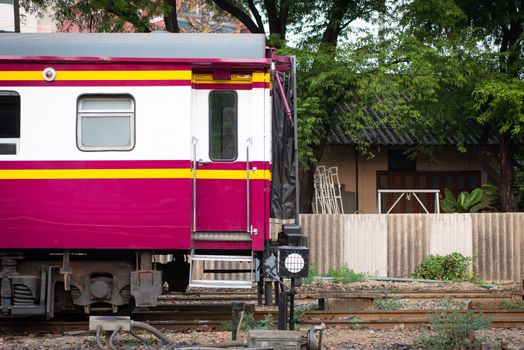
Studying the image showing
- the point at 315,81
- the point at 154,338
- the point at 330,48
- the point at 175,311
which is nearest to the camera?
the point at 154,338

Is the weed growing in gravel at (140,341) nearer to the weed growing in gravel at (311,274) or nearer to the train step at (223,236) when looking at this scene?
the train step at (223,236)

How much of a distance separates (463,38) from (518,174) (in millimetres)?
6641

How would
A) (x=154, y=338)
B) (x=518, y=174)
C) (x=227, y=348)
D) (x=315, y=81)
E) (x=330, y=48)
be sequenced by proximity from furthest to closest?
1. (x=518, y=174)
2. (x=330, y=48)
3. (x=315, y=81)
4. (x=154, y=338)
5. (x=227, y=348)

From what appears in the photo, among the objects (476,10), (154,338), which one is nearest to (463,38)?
(476,10)

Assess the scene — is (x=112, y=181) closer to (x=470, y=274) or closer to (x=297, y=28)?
(x=470, y=274)

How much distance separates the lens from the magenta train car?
10727mm

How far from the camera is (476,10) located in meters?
24.5

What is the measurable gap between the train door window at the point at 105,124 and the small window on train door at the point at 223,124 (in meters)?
0.99

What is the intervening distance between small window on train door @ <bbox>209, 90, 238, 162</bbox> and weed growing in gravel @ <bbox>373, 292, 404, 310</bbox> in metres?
3.77

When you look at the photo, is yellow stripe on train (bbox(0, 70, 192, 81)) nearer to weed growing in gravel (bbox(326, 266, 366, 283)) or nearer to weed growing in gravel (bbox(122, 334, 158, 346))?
weed growing in gravel (bbox(122, 334, 158, 346))

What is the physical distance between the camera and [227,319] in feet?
38.8

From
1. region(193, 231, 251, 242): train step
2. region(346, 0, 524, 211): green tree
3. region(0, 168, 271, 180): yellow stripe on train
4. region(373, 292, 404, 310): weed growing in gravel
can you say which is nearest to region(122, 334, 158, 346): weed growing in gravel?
region(193, 231, 251, 242): train step

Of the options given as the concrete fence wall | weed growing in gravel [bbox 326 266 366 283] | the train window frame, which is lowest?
weed growing in gravel [bbox 326 266 366 283]

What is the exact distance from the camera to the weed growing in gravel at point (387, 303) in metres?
13.2
